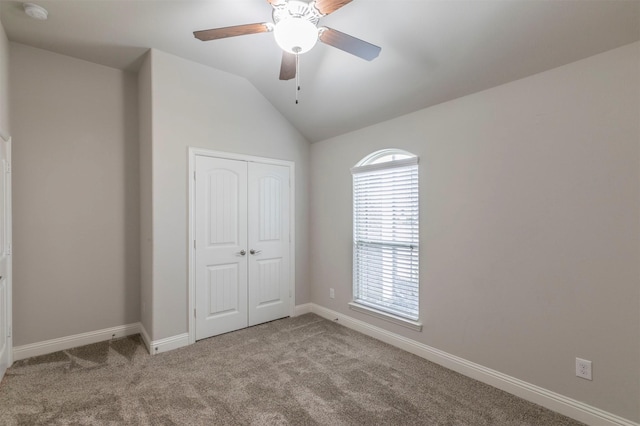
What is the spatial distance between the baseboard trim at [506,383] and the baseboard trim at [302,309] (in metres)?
0.96

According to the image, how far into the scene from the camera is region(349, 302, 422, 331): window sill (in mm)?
3012

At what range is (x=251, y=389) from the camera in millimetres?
2404

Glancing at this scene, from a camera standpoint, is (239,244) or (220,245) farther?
(239,244)

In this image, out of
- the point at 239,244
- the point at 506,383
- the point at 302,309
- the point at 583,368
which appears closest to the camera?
the point at 583,368

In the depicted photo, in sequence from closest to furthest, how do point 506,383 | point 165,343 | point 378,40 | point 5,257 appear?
point 506,383, point 378,40, point 5,257, point 165,343

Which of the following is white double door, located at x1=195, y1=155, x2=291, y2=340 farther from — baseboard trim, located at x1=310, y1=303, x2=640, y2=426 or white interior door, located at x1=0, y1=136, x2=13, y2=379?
white interior door, located at x1=0, y1=136, x2=13, y2=379

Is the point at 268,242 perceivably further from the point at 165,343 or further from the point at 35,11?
the point at 35,11

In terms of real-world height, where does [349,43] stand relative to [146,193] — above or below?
above

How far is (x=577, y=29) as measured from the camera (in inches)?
74.3

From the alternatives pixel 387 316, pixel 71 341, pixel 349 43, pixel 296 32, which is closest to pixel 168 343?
pixel 71 341

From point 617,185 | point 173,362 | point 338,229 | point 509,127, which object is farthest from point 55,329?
point 617,185

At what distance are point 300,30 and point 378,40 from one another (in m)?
1.10

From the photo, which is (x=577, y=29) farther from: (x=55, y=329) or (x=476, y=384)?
(x=55, y=329)

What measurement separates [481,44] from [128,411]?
3644 mm
